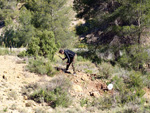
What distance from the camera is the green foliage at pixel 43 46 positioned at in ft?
41.1

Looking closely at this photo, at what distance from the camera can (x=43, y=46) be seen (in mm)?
12602

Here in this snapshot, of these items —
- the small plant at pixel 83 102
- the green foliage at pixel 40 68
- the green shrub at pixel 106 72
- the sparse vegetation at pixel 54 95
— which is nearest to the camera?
the sparse vegetation at pixel 54 95

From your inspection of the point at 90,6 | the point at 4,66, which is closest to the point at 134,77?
the point at 4,66

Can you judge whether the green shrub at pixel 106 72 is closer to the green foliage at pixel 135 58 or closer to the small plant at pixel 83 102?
the small plant at pixel 83 102

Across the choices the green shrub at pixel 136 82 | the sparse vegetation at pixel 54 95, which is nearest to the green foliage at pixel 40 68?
the sparse vegetation at pixel 54 95

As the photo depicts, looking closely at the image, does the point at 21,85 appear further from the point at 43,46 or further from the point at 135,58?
the point at 135,58

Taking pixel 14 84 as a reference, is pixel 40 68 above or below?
above

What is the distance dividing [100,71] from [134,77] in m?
1.62

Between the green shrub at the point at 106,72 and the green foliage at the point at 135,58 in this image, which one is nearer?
the green shrub at the point at 106,72

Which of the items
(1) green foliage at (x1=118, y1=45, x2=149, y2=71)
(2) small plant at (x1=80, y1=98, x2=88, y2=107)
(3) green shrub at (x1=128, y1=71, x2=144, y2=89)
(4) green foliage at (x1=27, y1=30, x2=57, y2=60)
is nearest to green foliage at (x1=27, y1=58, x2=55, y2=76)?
(4) green foliage at (x1=27, y1=30, x2=57, y2=60)

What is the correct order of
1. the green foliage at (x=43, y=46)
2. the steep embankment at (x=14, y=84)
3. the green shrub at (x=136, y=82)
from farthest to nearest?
the green foliage at (x=43, y=46)
the green shrub at (x=136, y=82)
the steep embankment at (x=14, y=84)

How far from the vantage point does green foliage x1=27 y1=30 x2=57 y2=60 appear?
1252 centimetres

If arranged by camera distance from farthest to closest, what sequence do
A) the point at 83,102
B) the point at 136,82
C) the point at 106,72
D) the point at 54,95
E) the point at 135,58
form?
the point at 135,58
the point at 106,72
the point at 136,82
the point at 83,102
the point at 54,95

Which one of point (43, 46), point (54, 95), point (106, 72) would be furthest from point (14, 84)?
point (106, 72)
